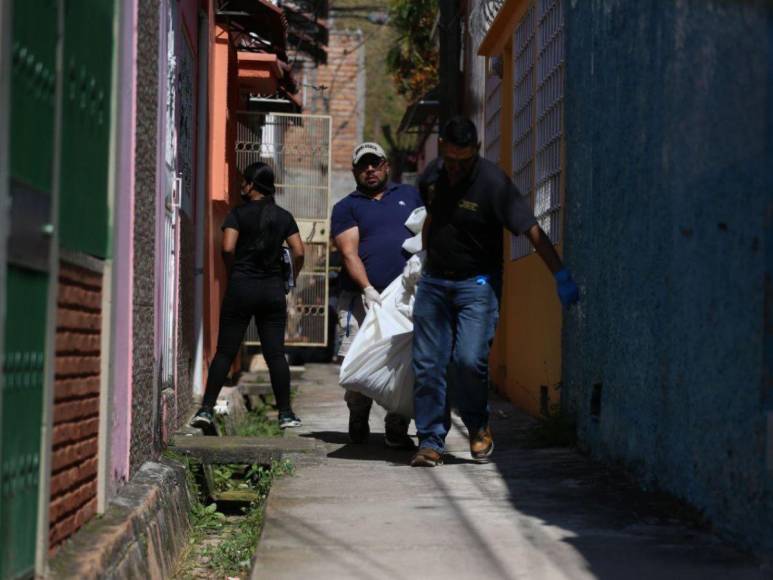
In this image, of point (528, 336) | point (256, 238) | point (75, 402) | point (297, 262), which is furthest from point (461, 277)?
point (528, 336)

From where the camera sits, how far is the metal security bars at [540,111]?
9.45m

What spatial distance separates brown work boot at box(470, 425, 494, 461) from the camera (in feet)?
24.0

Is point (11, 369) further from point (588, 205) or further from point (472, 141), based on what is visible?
point (588, 205)

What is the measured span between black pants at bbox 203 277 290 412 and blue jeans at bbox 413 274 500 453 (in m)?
1.64

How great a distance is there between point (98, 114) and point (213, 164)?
689cm

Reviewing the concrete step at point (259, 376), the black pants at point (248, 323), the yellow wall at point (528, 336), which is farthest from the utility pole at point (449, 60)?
the black pants at point (248, 323)

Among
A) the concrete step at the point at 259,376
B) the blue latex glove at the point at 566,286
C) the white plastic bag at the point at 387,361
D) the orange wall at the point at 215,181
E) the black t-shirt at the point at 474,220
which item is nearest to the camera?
the blue latex glove at the point at 566,286

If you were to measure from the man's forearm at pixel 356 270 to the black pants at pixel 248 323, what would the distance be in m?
0.87

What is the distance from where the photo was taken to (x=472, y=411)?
7.28 metres

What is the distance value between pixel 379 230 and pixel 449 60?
5.91 meters

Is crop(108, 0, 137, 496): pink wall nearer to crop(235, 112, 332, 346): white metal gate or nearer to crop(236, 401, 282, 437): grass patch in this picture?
crop(236, 401, 282, 437): grass patch

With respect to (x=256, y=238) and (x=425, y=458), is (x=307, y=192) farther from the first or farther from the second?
(x=425, y=458)

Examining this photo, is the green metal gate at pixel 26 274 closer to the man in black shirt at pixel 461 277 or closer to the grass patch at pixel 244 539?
the grass patch at pixel 244 539

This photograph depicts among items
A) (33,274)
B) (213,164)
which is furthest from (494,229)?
(213,164)
